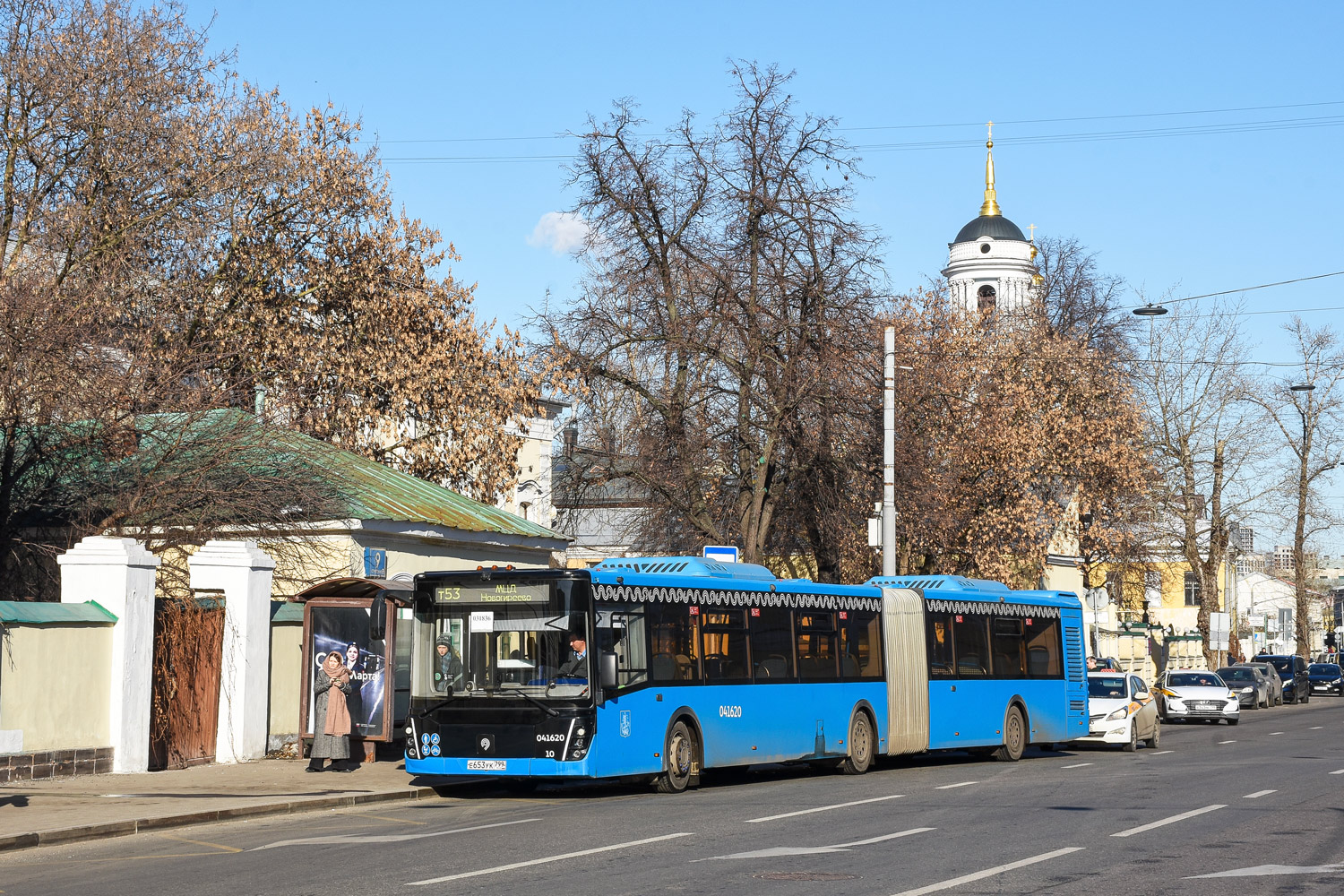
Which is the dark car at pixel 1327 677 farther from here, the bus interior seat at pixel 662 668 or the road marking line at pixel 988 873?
the road marking line at pixel 988 873

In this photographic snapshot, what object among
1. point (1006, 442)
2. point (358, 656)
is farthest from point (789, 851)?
point (1006, 442)

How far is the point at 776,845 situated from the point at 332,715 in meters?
9.01

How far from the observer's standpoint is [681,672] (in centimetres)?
1956

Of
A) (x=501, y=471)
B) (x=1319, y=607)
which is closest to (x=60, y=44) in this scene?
(x=501, y=471)

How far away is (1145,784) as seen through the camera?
798 inches

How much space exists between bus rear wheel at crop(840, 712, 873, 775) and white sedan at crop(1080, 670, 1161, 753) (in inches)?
311

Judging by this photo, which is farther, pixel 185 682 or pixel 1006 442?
pixel 1006 442

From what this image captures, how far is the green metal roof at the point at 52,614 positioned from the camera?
1767cm

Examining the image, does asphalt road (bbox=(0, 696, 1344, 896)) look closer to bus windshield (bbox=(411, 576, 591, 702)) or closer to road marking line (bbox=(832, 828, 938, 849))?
road marking line (bbox=(832, 828, 938, 849))

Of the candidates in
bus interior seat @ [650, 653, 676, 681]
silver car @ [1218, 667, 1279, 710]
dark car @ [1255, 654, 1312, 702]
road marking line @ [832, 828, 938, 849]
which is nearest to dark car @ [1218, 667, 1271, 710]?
silver car @ [1218, 667, 1279, 710]

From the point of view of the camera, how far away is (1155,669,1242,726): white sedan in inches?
1670

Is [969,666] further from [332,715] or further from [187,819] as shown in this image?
[187,819]

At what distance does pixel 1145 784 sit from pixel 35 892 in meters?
14.1

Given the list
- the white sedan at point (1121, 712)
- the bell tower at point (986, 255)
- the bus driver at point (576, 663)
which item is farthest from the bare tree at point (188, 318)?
the bell tower at point (986, 255)
